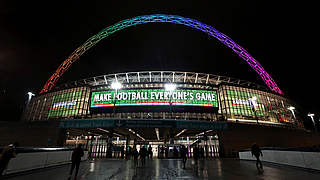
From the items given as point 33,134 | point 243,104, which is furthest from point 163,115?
point 33,134

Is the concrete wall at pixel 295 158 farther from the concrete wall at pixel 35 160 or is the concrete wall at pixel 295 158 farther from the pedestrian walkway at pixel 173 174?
the concrete wall at pixel 35 160

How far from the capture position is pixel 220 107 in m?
43.4

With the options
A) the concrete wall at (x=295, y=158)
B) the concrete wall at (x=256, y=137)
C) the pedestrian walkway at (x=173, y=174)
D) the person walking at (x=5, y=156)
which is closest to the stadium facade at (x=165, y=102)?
the concrete wall at (x=256, y=137)

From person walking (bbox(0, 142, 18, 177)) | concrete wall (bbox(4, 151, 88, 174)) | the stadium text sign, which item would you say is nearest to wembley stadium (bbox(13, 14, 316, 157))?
the stadium text sign

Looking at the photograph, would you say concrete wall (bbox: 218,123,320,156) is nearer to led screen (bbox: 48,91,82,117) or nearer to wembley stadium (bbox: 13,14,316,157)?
wembley stadium (bbox: 13,14,316,157)

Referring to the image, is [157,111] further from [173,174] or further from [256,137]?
[173,174]

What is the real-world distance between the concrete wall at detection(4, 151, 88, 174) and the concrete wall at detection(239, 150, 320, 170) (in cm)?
1824

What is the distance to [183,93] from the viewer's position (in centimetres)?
3612

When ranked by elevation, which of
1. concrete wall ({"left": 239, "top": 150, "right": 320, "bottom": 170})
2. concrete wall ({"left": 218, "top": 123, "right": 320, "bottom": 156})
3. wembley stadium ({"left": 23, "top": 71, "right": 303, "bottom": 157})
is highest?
wembley stadium ({"left": 23, "top": 71, "right": 303, "bottom": 157})

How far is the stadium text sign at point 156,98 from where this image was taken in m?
35.4

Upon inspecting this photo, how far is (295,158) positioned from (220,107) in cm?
3366

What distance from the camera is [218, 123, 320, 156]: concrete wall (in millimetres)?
28297

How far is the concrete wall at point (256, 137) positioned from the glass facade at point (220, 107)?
26.3ft

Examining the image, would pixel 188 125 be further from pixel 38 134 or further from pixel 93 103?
pixel 38 134
